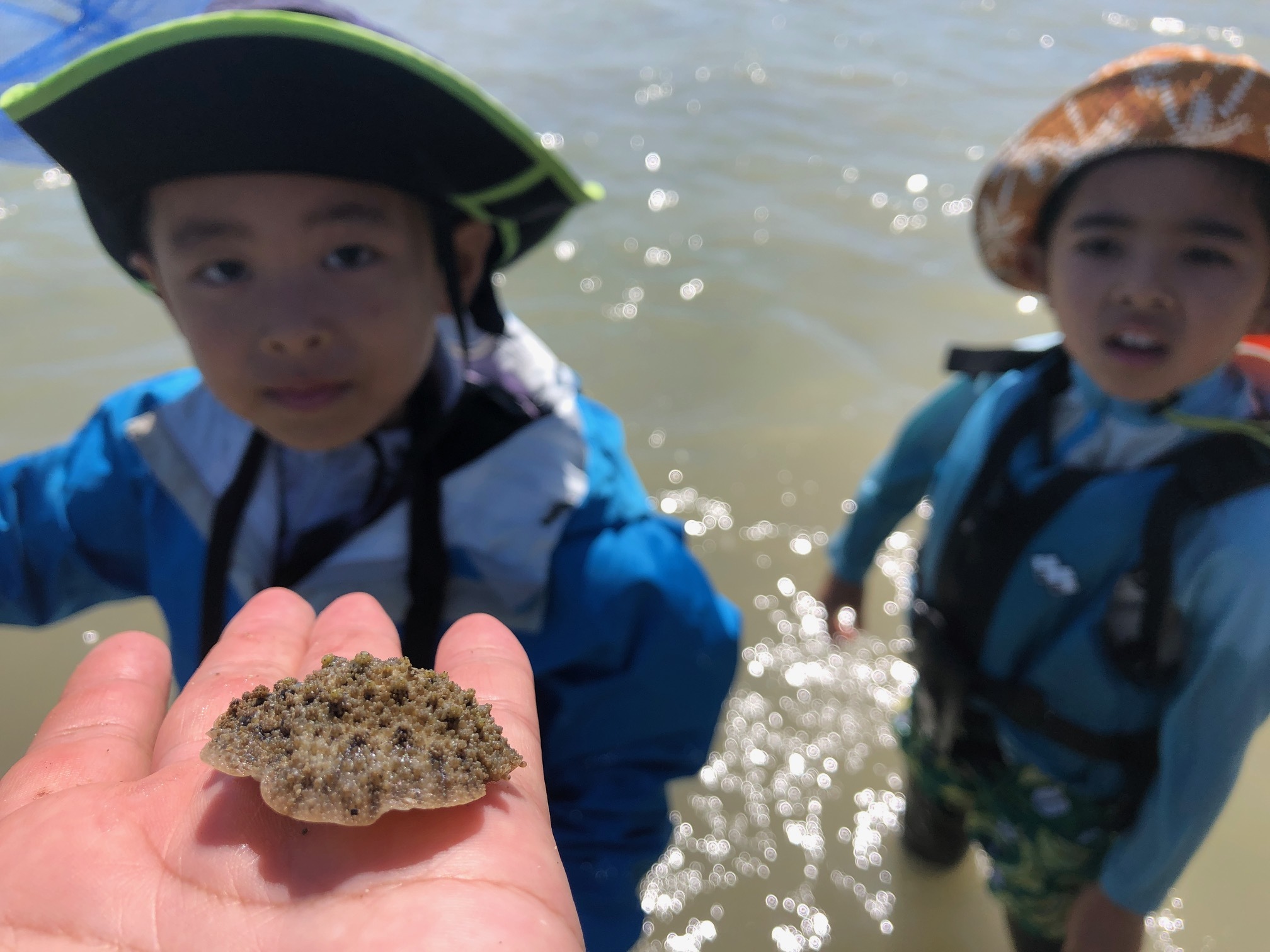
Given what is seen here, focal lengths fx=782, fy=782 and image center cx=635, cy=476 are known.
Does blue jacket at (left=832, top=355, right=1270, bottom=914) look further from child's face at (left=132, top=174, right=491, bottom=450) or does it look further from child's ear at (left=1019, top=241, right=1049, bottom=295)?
child's face at (left=132, top=174, right=491, bottom=450)

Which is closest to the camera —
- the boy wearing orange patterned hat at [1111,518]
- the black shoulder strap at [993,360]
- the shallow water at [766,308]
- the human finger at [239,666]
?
the human finger at [239,666]

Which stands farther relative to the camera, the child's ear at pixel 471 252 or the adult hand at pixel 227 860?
→ the child's ear at pixel 471 252

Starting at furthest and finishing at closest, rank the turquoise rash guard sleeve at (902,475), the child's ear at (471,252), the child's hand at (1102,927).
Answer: the turquoise rash guard sleeve at (902,475) → the child's ear at (471,252) → the child's hand at (1102,927)

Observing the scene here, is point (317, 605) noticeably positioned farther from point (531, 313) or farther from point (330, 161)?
point (531, 313)

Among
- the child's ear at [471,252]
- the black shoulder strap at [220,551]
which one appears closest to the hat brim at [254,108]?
the child's ear at [471,252]

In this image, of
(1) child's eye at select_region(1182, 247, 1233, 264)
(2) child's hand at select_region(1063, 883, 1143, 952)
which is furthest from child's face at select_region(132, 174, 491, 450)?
(2) child's hand at select_region(1063, 883, 1143, 952)

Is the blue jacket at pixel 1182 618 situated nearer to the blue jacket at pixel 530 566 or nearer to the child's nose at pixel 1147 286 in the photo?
the child's nose at pixel 1147 286

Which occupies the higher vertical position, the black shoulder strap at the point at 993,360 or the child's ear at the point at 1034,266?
the child's ear at the point at 1034,266
